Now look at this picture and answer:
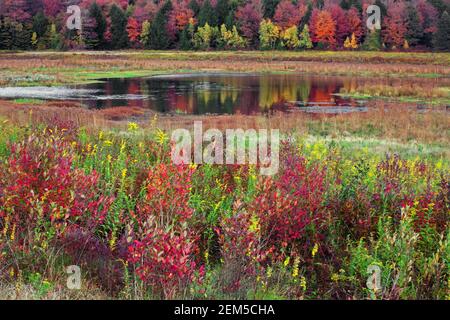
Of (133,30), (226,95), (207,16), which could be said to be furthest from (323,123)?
(207,16)

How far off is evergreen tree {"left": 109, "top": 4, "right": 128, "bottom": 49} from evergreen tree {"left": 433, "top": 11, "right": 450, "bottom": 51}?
51860mm

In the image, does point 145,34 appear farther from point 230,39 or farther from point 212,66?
point 212,66

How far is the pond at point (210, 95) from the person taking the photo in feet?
103

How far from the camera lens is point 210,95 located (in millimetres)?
38094

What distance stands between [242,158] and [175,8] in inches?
4148

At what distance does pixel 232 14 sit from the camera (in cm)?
10919

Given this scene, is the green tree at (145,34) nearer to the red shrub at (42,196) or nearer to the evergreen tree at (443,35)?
the evergreen tree at (443,35)

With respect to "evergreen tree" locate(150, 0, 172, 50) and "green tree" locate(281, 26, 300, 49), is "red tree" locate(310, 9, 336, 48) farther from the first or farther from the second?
"evergreen tree" locate(150, 0, 172, 50)

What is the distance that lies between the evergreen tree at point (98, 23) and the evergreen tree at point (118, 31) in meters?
1.95

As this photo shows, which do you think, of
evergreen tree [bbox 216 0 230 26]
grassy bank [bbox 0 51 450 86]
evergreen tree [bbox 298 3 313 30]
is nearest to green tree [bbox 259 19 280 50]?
evergreen tree [bbox 298 3 313 30]

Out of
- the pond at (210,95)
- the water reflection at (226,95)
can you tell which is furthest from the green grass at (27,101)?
the water reflection at (226,95)

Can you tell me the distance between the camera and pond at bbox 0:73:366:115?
103 ft

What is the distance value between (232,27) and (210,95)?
71569 millimetres
